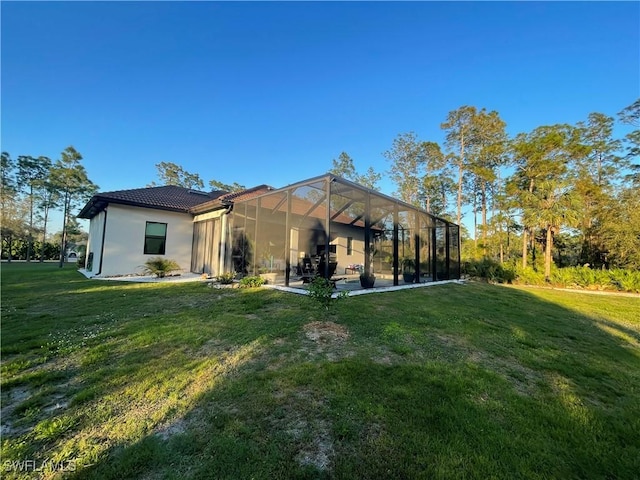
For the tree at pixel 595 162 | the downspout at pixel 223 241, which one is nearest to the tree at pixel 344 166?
the tree at pixel 595 162

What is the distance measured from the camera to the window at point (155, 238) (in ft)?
34.5

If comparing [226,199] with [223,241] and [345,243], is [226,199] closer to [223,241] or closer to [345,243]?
[223,241]

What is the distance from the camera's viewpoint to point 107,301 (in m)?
5.37

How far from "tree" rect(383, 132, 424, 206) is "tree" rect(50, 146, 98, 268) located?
76.5 ft

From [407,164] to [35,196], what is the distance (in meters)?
31.8

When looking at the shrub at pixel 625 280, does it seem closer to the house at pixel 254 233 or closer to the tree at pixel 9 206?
the house at pixel 254 233

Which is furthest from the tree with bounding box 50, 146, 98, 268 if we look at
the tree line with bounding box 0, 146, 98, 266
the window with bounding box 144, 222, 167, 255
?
the window with bounding box 144, 222, 167, 255

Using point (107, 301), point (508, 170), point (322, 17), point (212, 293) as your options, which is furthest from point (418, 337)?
point (508, 170)

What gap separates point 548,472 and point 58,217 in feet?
114

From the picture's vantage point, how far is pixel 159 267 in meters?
9.72

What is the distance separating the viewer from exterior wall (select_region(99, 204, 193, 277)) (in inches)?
386

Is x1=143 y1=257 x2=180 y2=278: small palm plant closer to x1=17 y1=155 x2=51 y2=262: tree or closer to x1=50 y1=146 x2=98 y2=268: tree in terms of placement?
x1=50 y1=146 x2=98 y2=268: tree

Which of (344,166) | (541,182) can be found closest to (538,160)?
(541,182)

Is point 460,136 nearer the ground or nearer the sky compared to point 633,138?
nearer the sky
